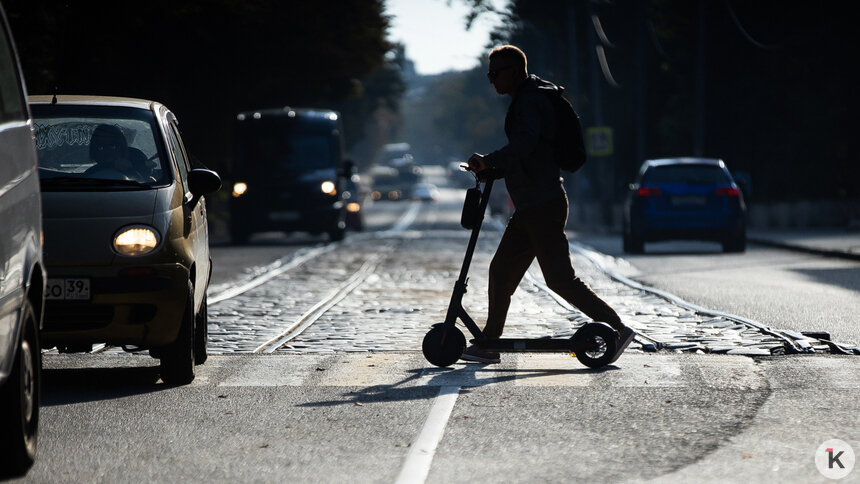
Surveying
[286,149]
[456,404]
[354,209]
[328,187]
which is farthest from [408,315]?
[354,209]

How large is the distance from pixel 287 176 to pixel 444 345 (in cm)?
2130

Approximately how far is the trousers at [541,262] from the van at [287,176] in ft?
68.3

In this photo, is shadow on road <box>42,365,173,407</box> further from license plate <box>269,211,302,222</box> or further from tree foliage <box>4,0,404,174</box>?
license plate <box>269,211,302,222</box>

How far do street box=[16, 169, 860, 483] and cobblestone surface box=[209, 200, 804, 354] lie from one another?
47 millimetres

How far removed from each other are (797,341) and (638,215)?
14066 millimetres

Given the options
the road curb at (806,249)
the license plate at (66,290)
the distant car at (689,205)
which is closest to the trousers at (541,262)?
the license plate at (66,290)

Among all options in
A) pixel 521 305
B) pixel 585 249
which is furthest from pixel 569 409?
pixel 585 249

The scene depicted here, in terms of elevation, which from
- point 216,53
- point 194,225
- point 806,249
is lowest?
point 806,249

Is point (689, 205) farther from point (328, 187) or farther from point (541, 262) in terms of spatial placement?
point (541, 262)

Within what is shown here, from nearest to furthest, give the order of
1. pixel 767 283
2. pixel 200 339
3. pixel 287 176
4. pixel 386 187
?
pixel 200 339
pixel 767 283
pixel 287 176
pixel 386 187

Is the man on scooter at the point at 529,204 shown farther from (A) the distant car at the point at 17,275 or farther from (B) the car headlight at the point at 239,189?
(B) the car headlight at the point at 239,189

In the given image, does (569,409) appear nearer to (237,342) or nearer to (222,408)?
(222,408)

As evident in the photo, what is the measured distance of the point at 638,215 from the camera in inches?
937

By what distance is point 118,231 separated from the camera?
7.98m
